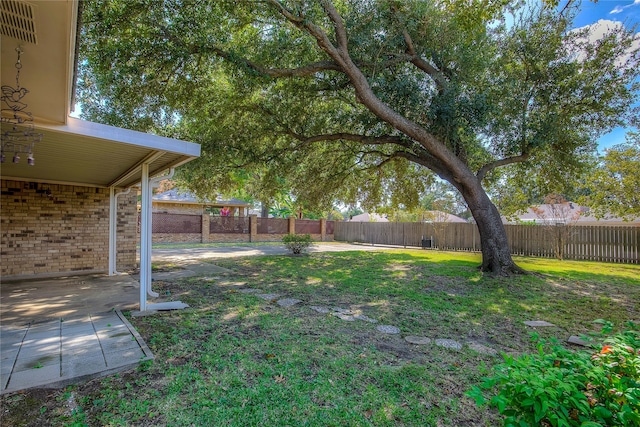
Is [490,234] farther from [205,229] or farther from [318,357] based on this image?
[205,229]

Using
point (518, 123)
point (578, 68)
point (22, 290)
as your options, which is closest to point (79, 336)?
point (22, 290)

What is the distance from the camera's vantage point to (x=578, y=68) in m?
8.20

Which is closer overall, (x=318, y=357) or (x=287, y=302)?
(x=318, y=357)

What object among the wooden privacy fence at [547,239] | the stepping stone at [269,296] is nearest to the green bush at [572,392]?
the stepping stone at [269,296]

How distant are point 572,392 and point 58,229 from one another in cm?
940

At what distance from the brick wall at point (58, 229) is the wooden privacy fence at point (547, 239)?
47.2 ft

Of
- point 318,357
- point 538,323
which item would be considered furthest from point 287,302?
point 538,323

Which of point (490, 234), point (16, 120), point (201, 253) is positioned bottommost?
point (201, 253)

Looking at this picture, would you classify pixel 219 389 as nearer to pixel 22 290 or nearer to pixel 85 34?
pixel 22 290

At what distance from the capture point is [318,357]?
126 inches

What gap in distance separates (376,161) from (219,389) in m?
10.9

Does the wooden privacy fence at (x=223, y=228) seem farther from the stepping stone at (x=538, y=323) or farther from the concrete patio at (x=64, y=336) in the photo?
the stepping stone at (x=538, y=323)

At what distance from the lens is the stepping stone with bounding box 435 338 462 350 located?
140 inches

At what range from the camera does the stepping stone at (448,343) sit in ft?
11.6
